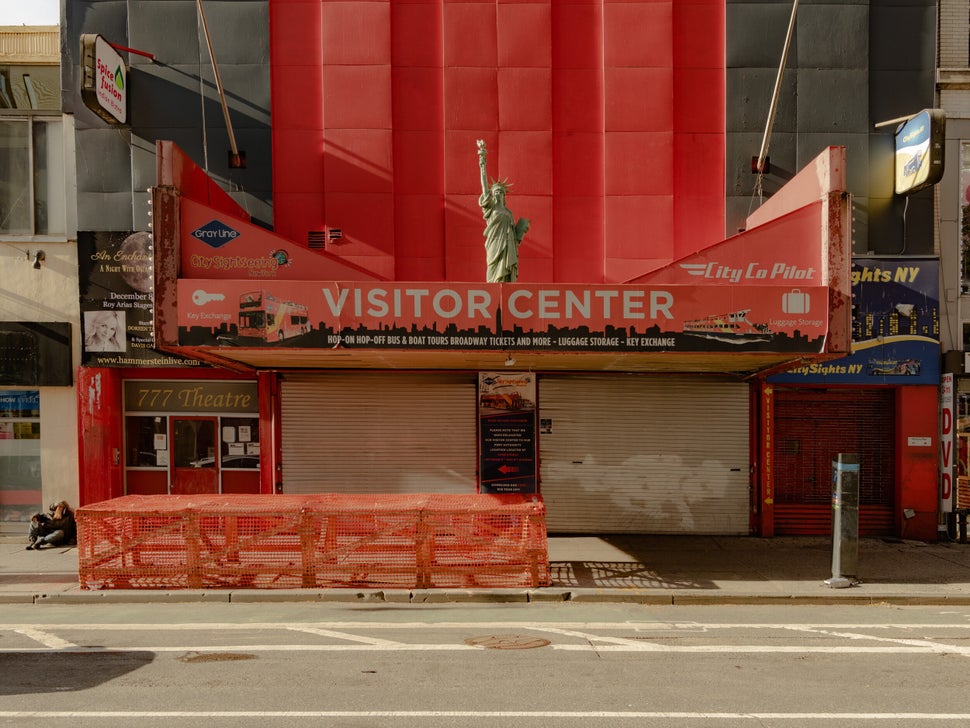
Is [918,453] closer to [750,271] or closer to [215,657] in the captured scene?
[750,271]

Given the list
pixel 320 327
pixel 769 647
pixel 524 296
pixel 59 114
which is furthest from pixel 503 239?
pixel 59 114

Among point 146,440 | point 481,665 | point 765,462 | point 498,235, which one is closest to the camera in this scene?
point 481,665

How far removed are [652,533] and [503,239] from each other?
639 centimetres

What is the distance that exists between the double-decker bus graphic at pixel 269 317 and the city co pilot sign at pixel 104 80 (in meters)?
5.65

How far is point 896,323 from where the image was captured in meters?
13.1

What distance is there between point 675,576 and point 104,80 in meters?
12.9

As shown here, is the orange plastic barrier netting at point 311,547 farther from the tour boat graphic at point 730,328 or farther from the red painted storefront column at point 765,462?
the red painted storefront column at point 765,462

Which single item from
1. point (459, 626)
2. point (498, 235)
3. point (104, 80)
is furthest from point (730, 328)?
point (104, 80)

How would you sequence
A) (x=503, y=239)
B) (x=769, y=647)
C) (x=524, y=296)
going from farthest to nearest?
(x=503, y=239), (x=524, y=296), (x=769, y=647)

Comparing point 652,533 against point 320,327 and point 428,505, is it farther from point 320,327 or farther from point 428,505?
point 320,327

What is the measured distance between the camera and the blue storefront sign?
13047 millimetres

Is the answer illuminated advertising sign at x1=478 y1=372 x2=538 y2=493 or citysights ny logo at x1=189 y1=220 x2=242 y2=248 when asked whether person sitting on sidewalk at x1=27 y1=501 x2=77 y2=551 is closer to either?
citysights ny logo at x1=189 y1=220 x2=242 y2=248

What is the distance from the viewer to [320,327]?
9.88 meters

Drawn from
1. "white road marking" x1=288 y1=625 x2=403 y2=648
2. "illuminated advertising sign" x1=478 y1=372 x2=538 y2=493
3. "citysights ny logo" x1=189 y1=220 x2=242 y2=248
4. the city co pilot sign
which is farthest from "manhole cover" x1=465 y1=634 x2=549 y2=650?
the city co pilot sign
